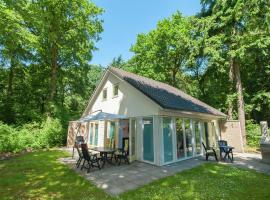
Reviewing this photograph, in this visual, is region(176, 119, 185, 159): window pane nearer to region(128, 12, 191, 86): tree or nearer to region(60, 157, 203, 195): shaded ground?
region(60, 157, 203, 195): shaded ground

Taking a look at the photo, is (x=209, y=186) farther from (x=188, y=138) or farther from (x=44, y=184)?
(x=44, y=184)

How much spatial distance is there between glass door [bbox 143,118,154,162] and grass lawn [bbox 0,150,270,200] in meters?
2.36

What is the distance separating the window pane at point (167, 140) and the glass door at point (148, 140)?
689 millimetres

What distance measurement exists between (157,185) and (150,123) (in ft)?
13.6

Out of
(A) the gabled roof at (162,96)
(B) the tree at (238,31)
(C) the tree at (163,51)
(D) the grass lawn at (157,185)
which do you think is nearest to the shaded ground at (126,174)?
(D) the grass lawn at (157,185)

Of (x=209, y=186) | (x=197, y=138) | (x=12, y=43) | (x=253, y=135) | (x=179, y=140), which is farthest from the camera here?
(x=253, y=135)

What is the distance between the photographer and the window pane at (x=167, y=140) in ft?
33.0

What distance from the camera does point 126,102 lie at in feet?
40.9

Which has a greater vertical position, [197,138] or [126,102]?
[126,102]

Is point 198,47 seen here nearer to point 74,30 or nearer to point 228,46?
point 228,46

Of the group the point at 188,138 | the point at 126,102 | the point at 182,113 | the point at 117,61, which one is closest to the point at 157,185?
the point at 182,113

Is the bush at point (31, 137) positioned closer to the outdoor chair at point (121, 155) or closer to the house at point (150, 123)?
the house at point (150, 123)

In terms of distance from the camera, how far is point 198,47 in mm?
19422

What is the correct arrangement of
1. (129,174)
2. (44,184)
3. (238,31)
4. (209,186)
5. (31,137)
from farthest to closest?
(238,31) < (31,137) < (129,174) < (44,184) < (209,186)
